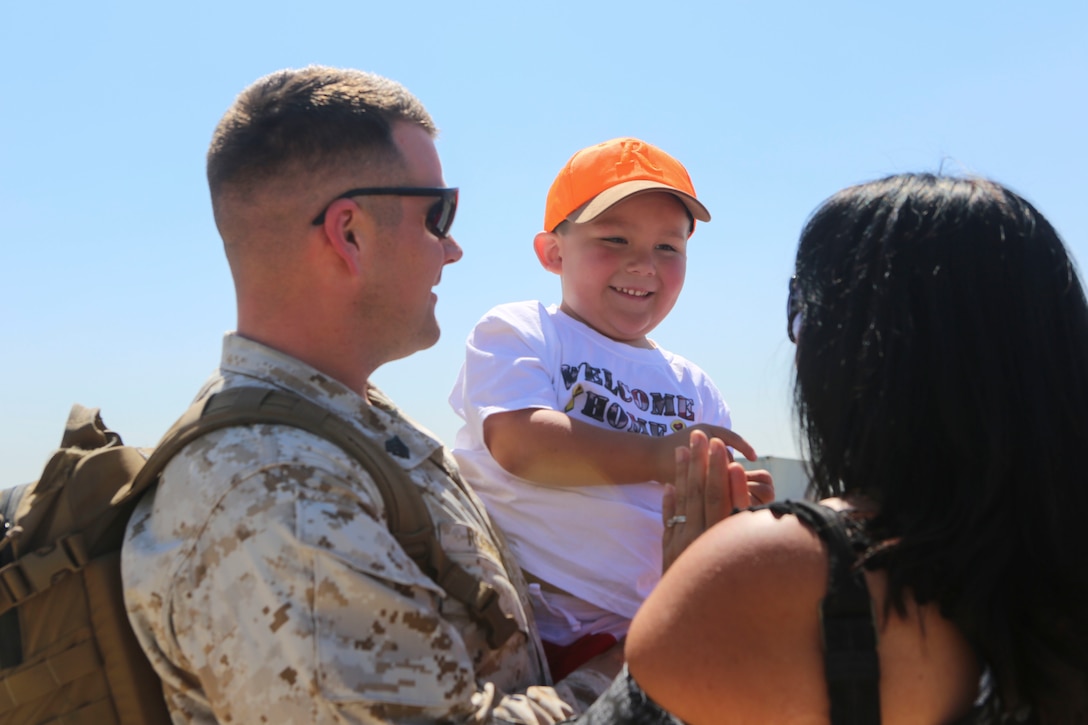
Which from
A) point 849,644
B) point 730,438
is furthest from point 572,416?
point 849,644

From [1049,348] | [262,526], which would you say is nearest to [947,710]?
[1049,348]

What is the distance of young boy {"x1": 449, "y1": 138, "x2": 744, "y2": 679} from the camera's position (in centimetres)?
353

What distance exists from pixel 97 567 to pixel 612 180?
8.36 ft

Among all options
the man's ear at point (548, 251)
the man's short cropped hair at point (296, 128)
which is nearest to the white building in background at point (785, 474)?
the man's ear at point (548, 251)

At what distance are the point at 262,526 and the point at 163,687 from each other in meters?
0.56

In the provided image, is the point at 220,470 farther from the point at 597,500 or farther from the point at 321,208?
the point at 597,500

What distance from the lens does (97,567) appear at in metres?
2.42

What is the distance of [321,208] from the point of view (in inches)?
112

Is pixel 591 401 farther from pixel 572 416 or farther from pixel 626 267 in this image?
pixel 626 267

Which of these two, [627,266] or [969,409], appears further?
[627,266]

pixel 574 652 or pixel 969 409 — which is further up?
pixel 969 409

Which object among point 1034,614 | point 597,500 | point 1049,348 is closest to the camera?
point 1034,614

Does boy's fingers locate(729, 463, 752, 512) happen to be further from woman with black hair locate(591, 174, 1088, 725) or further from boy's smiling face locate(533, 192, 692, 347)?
boy's smiling face locate(533, 192, 692, 347)

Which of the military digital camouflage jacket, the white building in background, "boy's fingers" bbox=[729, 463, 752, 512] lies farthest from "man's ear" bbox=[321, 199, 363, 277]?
the white building in background
